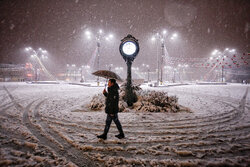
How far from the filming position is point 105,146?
3074 millimetres

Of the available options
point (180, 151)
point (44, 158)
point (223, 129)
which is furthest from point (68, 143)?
point (223, 129)

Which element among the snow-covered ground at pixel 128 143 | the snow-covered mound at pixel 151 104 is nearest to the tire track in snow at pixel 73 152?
the snow-covered ground at pixel 128 143

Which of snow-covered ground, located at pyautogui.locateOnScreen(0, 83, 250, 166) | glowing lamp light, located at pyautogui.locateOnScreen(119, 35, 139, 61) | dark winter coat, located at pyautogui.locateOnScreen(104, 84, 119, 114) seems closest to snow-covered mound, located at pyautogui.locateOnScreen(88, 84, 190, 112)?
snow-covered ground, located at pyautogui.locateOnScreen(0, 83, 250, 166)

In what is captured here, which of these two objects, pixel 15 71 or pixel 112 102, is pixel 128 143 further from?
pixel 15 71

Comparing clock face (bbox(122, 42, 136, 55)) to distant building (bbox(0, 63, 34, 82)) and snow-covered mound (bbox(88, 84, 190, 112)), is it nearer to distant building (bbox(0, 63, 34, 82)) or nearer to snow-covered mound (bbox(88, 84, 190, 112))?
snow-covered mound (bbox(88, 84, 190, 112))

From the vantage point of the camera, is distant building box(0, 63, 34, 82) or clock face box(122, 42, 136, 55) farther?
distant building box(0, 63, 34, 82)

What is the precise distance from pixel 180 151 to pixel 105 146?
1.85 meters

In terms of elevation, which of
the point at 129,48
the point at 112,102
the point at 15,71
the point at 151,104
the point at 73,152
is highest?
the point at 15,71

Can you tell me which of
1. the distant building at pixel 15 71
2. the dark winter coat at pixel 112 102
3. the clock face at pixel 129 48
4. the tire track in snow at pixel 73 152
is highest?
the distant building at pixel 15 71

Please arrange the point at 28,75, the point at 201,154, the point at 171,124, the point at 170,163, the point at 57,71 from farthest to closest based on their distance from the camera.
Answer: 1. the point at 57,71
2. the point at 28,75
3. the point at 171,124
4. the point at 201,154
5. the point at 170,163

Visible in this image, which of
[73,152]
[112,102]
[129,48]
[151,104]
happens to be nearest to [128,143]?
[112,102]

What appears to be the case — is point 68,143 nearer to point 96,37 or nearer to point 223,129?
point 223,129

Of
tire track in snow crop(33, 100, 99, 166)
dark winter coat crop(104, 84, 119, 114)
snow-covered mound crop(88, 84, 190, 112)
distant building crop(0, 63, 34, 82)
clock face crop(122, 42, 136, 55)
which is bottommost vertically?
tire track in snow crop(33, 100, 99, 166)

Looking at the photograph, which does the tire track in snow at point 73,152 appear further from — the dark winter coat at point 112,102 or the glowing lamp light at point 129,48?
the glowing lamp light at point 129,48
